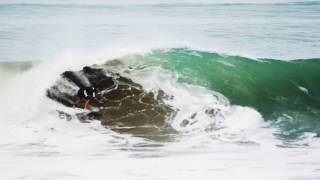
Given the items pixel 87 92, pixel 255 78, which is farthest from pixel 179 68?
pixel 87 92

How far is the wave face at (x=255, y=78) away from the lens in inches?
161

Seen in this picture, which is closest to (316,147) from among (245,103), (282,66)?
(245,103)

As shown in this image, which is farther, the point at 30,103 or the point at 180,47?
the point at 180,47

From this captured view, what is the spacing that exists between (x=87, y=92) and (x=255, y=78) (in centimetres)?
134

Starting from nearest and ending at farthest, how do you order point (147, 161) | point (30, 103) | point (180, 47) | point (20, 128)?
point (147, 161)
point (20, 128)
point (30, 103)
point (180, 47)

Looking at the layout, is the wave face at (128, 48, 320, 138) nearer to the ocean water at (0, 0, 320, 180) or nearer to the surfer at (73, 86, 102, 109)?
the ocean water at (0, 0, 320, 180)

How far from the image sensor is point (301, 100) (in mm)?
4172

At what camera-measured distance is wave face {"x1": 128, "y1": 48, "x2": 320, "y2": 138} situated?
4.08m

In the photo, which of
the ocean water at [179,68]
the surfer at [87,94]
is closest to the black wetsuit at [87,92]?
the surfer at [87,94]

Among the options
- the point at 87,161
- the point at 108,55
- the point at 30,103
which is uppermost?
the point at 108,55

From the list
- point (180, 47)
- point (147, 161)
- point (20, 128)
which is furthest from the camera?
point (180, 47)

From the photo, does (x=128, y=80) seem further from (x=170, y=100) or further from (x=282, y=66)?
(x=282, y=66)

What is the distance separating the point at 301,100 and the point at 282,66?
348 millimetres

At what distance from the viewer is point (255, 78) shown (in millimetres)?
4379
